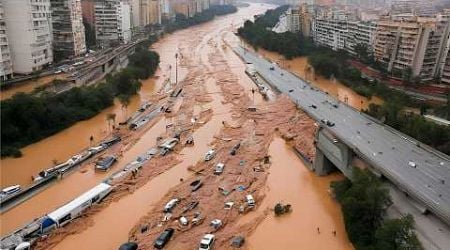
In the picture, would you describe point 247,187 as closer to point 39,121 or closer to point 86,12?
point 39,121

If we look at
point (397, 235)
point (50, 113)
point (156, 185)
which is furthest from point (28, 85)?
point (397, 235)

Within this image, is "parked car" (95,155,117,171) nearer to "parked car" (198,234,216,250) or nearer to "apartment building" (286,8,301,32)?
"parked car" (198,234,216,250)

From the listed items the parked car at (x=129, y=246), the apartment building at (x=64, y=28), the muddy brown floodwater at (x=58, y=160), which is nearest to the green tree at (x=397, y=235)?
the parked car at (x=129, y=246)

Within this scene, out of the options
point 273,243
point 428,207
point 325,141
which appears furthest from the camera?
point 325,141

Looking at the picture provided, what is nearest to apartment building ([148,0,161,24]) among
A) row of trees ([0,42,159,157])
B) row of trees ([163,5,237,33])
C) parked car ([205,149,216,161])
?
row of trees ([163,5,237,33])

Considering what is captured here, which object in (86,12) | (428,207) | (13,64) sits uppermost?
(86,12)

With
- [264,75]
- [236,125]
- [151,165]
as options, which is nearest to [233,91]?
[264,75]

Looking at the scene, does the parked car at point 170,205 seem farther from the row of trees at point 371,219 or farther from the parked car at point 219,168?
the row of trees at point 371,219

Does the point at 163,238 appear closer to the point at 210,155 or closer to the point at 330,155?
the point at 210,155
